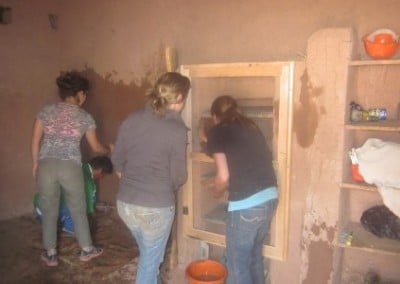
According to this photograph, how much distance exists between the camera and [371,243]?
7.20 ft

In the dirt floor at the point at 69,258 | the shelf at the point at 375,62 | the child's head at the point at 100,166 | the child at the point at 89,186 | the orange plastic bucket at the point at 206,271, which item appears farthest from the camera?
the child's head at the point at 100,166

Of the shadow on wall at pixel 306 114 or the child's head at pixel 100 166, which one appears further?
the child's head at pixel 100 166

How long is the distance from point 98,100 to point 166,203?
197cm

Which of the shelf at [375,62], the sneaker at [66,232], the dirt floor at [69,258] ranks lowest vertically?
the dirt floor at [69,258]

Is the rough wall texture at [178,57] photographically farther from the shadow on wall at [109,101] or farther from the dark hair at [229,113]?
the dark hair at [229,113]

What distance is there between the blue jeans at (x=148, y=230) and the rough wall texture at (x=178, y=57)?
907 mm

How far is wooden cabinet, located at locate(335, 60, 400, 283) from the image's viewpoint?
2.14m

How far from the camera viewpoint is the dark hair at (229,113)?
6.91ft

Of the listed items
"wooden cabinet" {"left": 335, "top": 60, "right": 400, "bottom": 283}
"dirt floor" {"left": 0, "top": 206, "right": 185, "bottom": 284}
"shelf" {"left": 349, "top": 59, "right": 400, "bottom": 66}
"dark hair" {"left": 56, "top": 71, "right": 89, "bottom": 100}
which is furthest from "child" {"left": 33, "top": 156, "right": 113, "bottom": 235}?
"shelf" {"left": 349, "top": 59, "right": 400, "bottom": 66}

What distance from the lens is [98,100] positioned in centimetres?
368

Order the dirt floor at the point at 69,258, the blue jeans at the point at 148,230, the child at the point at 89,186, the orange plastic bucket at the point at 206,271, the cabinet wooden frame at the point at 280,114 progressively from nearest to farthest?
the blue jeans at the point at 148,230
the cabinet wooden frame at the point at 280,114
the orange plastic bucket at the point at 206,271
the dirt floor at the point at 69,258
the child at the point at 89,186

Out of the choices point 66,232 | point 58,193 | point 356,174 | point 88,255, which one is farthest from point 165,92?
point 66,232

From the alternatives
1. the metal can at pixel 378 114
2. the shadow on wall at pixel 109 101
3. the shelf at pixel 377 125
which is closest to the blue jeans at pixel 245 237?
the shelf at pixel 377 125

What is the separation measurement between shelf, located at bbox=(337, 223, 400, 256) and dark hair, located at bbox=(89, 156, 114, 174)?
2.26 m
